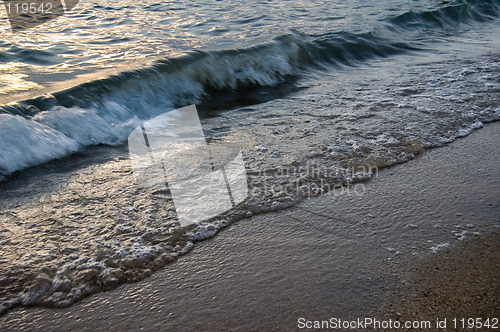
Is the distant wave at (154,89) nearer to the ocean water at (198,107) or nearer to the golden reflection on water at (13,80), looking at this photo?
the ocean water at (198,107)

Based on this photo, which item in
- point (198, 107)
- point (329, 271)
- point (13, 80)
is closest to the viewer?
point (329, 271)

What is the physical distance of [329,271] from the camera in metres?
2.18

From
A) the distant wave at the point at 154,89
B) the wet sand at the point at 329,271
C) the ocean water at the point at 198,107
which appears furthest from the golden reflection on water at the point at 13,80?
the wet sand at the point at 329,271

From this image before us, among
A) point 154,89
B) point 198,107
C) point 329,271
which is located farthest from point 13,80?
point 329,271

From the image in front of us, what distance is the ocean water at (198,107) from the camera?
2.46 metres

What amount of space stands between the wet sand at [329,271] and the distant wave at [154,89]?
186 centimetres

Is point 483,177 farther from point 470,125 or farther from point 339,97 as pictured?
point 339,97

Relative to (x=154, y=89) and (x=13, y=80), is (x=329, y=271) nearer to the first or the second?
(x=154, y=89)

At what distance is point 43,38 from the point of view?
23.3ft

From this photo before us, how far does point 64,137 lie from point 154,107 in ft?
4.10

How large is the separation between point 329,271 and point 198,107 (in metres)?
3.25

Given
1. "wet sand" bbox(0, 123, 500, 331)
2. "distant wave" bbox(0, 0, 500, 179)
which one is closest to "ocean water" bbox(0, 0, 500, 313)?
"distant wave" bbox(0, 0, 500, 179)

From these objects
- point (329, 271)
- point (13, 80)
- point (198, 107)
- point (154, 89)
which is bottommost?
point (329, 271)

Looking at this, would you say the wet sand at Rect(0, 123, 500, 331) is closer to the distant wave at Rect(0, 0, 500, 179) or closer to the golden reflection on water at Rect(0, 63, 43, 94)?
the distant wave at Rect(0, 0, 500, 179)
